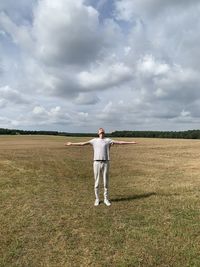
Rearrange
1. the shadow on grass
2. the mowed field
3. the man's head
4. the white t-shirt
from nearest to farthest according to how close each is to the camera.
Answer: the mowed field < the white t-shirt < the man's head < the shadow on grass

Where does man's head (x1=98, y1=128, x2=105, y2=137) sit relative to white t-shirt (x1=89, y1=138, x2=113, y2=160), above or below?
above

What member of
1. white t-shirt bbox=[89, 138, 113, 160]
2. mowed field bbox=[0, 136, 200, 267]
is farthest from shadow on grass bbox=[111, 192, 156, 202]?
white t-shirt bbox=[89, 138, 113, 160]

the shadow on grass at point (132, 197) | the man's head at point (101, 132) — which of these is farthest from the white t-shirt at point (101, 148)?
the shadow on grass at point (132, 197)

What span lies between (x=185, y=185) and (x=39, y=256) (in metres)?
12.7

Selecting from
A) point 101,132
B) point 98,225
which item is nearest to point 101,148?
point 101,132

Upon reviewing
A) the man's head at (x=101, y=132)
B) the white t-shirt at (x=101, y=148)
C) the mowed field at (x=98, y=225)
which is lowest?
the mowed field at (x=98, y=225)

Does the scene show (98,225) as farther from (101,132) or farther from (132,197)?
(132,197)

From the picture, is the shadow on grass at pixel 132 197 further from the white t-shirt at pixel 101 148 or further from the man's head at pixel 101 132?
the man's head at pixel 101 132

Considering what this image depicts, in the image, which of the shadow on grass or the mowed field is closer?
the mowed field

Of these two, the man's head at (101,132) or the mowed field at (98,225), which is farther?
the man's head at (101,132)

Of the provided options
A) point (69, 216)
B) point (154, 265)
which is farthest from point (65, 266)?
point (69, 216)

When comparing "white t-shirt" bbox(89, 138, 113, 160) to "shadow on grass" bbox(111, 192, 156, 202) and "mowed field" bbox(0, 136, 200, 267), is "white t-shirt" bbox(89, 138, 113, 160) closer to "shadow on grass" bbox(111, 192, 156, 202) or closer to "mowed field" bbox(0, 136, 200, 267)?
"mowed field" bbox(0, 136, 200, 267)

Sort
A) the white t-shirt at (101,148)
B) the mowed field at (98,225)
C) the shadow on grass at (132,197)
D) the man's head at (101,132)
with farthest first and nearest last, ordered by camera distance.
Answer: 1. the shadow on grass at (132,197)
2. the man's head at (101,132)
3. the white t-shirt at (101,148)
4. the mowed field at (98,225)

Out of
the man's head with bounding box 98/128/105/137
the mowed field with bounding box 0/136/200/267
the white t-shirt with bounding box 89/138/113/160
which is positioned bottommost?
the mowed field with bounding box 0/136/200/267
